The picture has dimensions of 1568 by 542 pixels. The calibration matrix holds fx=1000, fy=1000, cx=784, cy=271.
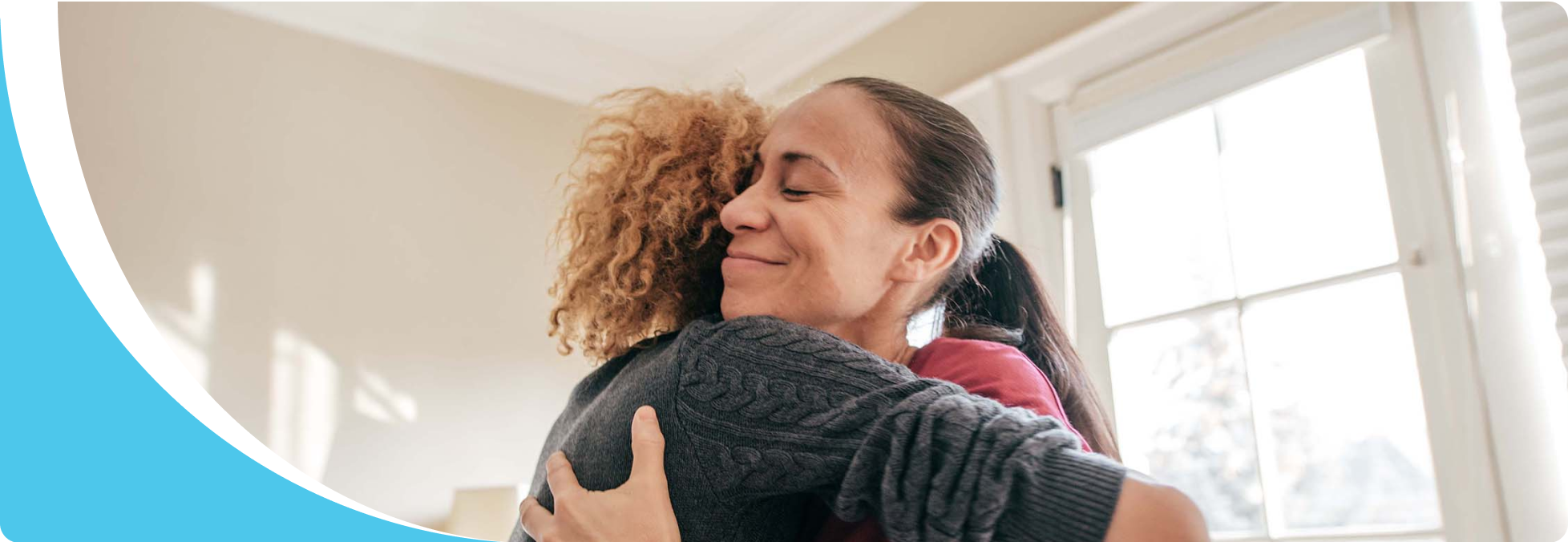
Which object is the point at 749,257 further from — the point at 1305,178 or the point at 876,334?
the point at 1305,178

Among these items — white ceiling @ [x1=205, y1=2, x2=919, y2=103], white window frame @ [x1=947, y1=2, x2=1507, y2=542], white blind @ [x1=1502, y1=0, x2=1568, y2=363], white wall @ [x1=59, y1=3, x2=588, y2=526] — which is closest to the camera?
white blind @ [x1=1502, y1=0, x2=1568, y2=363]

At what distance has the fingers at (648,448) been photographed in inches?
29.5

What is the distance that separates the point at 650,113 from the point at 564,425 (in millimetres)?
357

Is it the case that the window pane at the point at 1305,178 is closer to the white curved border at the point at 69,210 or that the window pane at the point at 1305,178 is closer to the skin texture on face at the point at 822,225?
the skin texture on face at the point at 822,225

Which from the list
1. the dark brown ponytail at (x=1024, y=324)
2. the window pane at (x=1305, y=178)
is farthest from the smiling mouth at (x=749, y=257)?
the window pane at (x=1305, y=178)

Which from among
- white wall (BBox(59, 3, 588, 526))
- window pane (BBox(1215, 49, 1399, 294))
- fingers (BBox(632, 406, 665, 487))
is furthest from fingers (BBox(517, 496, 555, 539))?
window pane (BBox(1215, 49, 1399, 294))

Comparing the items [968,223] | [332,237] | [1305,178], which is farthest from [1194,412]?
[332,237]

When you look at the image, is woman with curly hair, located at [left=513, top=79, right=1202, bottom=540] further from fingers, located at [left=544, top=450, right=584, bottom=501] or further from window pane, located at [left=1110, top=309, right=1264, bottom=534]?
window pane, located at [left=1110, top=309, right=1264, bottom=534]

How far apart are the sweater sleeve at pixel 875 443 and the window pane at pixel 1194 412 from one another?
1610 mm

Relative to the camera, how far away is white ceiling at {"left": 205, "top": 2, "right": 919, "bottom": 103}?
3006 mm

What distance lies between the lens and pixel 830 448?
662mm

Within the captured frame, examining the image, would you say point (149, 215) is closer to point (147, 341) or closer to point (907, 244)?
point (147, 341)

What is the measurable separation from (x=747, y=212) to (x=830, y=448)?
348mm

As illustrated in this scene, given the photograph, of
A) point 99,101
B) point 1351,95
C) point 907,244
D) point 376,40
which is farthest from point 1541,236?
point 99,101
